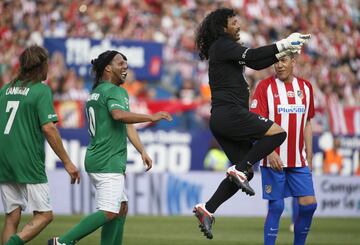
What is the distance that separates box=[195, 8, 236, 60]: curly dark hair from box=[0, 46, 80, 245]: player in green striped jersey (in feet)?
5.90

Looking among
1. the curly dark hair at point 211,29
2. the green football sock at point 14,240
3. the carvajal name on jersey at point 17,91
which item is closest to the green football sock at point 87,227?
the green football sock at point 14,240

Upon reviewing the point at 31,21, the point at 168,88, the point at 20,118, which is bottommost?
the point at 20,118

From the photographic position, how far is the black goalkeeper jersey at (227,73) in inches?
399

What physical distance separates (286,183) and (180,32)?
48.5ft

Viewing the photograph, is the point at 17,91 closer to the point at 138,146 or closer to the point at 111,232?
the point at 138,146

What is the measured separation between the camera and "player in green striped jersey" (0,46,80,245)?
975cm

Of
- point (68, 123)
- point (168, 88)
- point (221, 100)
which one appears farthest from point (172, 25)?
point (221, 100)

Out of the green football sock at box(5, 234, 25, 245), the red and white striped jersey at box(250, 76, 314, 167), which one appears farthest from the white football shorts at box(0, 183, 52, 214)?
the red and white striped jersey at box(250, 76, 314, 167)

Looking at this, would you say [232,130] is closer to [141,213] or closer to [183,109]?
[141,213]

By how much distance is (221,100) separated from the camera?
33.9 ft

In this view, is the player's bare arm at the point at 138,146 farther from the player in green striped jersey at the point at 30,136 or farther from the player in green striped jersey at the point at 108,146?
the player in green striped jersey at the point at 30,136

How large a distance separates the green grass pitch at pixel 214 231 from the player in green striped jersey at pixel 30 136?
3.50 metres

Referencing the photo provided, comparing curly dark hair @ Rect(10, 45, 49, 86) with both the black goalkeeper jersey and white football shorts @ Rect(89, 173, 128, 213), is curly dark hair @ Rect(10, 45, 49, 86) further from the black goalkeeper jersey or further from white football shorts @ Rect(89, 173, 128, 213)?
the black goalkeeper jersey

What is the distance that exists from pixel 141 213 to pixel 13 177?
1073cm
